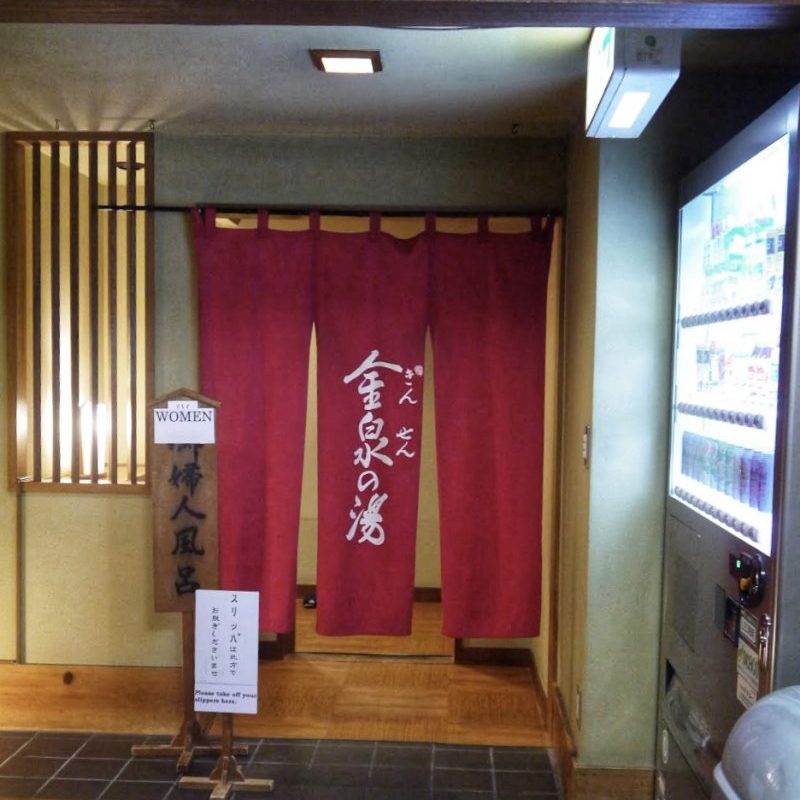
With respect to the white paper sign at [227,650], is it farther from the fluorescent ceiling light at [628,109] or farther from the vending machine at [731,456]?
the fluorescent ceiling light at [628,109]

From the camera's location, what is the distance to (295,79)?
2986 millimetres

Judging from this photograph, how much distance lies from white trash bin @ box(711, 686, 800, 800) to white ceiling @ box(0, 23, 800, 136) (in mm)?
1949

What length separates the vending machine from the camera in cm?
186

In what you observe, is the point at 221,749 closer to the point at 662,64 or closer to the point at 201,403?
A: the point at 201,403

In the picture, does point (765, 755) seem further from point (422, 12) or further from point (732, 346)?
point (422, 12)

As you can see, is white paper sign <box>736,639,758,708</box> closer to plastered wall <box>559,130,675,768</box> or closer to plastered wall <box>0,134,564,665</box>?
plastered wall <box>559,130,675,768</box>

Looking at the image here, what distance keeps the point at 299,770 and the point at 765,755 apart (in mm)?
2293

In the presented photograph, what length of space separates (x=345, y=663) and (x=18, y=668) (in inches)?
64.3

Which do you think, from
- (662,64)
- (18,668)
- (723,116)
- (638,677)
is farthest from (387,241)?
(18,668)

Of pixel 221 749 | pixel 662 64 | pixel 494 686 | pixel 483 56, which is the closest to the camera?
pixel 662 64

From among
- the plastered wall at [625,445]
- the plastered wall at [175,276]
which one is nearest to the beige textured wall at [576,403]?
the plastered wall at [625,445]

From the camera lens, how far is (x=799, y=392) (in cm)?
184

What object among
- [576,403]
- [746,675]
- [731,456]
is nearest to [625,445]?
[576,403]

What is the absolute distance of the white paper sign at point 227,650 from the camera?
10.1 ft
